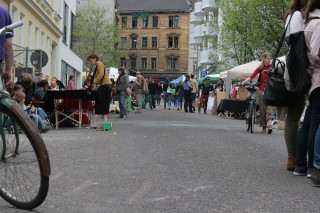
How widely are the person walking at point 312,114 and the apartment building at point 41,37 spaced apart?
11.7 metres

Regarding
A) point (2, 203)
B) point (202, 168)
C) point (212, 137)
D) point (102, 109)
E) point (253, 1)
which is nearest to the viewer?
point (2, 203)

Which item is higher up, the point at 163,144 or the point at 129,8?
the point at 129,8

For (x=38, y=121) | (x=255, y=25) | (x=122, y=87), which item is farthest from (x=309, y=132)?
(x=255, y=25)

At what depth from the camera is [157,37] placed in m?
104

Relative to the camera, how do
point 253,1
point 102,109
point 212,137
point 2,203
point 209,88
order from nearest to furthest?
1. point 2,203
2. point 212,137
3. point 102,109
4. point 209,88
5. point 253,1

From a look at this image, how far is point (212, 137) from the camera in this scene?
11484 millimetres

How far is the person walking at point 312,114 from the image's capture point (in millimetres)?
5637

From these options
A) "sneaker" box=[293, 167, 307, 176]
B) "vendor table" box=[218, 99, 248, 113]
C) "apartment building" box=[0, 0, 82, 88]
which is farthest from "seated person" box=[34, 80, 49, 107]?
"vendor table" box=[218, 99, 248, 113]

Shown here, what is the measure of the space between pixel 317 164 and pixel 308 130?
2.06 feet

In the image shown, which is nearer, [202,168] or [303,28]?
[303,28]

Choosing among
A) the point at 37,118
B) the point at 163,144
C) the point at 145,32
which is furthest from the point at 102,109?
the point at 145,32

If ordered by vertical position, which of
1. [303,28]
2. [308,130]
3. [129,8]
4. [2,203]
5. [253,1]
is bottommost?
[2,203]

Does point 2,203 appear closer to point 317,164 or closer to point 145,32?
point 317,164

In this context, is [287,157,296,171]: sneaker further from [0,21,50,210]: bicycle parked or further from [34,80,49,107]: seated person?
[34,80,49,107]: seated person
